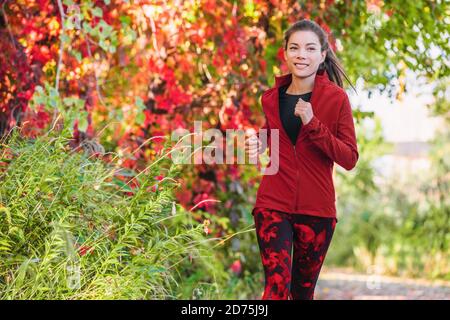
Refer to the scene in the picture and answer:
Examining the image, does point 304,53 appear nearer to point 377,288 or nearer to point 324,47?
point 324,47

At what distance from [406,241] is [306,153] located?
9229 mm

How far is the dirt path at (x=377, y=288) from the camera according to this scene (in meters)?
8.93

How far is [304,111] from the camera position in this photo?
414 cm

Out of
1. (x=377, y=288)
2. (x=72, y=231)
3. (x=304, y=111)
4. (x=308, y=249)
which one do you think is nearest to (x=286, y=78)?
(x=304, y=111)

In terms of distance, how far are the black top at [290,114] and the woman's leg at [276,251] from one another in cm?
39

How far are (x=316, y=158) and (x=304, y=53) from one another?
1.64 ft

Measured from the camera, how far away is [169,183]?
4711 millimetres

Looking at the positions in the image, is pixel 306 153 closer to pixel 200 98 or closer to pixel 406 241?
pixel 200 98

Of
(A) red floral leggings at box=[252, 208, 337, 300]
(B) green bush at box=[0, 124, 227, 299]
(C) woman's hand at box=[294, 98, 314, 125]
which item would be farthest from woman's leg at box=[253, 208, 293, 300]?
(C) woman's hand at box=[294, 98, 314, 125]

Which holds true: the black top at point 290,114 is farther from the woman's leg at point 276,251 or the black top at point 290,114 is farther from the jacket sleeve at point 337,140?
the woman's leg at point 276,251

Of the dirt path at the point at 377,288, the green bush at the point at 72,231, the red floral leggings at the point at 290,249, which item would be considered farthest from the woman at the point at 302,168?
the dirt path at the point at 377,288

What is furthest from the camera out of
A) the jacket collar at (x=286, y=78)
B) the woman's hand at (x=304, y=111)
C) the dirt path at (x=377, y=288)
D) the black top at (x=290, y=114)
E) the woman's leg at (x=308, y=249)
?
the dirt path at (x=377, y=288)

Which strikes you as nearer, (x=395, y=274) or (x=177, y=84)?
(x=177, y=84)

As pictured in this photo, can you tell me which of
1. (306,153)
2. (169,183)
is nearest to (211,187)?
(169,183)
